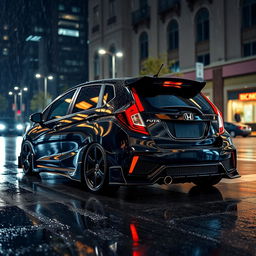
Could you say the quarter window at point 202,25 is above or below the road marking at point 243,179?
above

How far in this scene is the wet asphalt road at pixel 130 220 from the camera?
11.6 ft

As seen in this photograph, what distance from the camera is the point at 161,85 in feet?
19.8

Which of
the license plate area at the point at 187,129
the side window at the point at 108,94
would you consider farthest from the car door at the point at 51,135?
the license plate area at the point at 187,129

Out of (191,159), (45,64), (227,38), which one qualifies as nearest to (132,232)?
(191,159)

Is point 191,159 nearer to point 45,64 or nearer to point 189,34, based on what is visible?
point 189,34

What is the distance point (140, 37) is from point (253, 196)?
42.1 m

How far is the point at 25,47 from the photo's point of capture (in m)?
121

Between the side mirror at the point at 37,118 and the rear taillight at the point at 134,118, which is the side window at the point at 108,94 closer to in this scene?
the rear taillight at the point at 134,118

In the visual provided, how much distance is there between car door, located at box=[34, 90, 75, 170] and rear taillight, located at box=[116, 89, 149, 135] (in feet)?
5.73

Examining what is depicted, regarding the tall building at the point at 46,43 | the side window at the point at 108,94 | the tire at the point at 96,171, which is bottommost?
the tire at the point at 96,171

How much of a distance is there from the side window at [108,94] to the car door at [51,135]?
1.07 m

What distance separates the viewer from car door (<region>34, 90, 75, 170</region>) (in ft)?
23.8

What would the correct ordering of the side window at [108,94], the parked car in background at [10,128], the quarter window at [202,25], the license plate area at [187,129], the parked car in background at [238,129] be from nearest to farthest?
the license plate area at [187,129] < the side window at [108,94] < the parked car in background at [238,129] < the quarter window at [202,25] < the parked car in background at [10,128]

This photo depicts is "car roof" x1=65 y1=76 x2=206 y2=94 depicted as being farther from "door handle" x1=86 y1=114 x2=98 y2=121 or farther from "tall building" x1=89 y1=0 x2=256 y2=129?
"tall building" x1=89 y1=0 x2=256 y2=129
